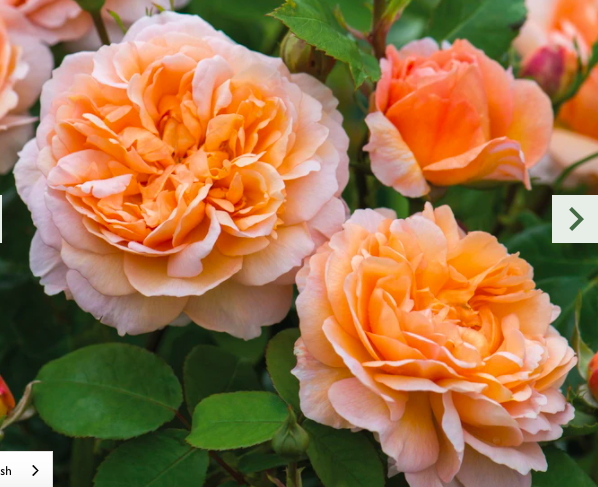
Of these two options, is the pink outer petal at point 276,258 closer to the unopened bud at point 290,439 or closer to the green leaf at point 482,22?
the unopened bud at point 290,439

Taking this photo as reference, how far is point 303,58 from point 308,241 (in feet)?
0.53

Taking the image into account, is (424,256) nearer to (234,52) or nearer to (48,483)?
(234,52)

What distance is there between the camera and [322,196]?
494 millimetres

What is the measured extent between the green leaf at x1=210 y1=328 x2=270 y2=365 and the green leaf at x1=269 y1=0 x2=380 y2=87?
0.26m

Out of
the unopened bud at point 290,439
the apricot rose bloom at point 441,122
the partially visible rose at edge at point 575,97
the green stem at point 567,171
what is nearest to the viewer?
the unopened bud at point 290,439

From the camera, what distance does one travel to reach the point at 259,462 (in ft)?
1.65

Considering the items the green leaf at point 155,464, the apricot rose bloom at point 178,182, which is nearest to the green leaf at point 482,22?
the apricot rose bloom at point 178,182

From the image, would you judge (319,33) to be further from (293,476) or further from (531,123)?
(293,476)

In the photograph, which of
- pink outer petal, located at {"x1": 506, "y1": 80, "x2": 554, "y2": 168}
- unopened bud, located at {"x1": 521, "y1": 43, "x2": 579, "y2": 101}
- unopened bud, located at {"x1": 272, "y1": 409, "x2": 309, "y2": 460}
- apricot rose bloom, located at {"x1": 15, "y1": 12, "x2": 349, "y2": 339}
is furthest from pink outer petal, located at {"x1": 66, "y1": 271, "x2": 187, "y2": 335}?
unopened bud, located at {"x1": 521, "y1": 43, "x2": 579, "y2": 101}

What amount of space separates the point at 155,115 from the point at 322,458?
269 millimetres

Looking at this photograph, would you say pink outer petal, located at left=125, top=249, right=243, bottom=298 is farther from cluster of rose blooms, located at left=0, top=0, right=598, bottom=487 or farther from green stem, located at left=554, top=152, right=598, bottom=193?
green stem, located at left=554, top=152, right=598, bottom=193

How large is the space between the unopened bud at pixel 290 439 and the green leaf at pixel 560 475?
19 centimetres

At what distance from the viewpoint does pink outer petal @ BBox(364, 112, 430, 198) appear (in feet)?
1.77

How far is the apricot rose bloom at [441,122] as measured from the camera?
1.78 ft
